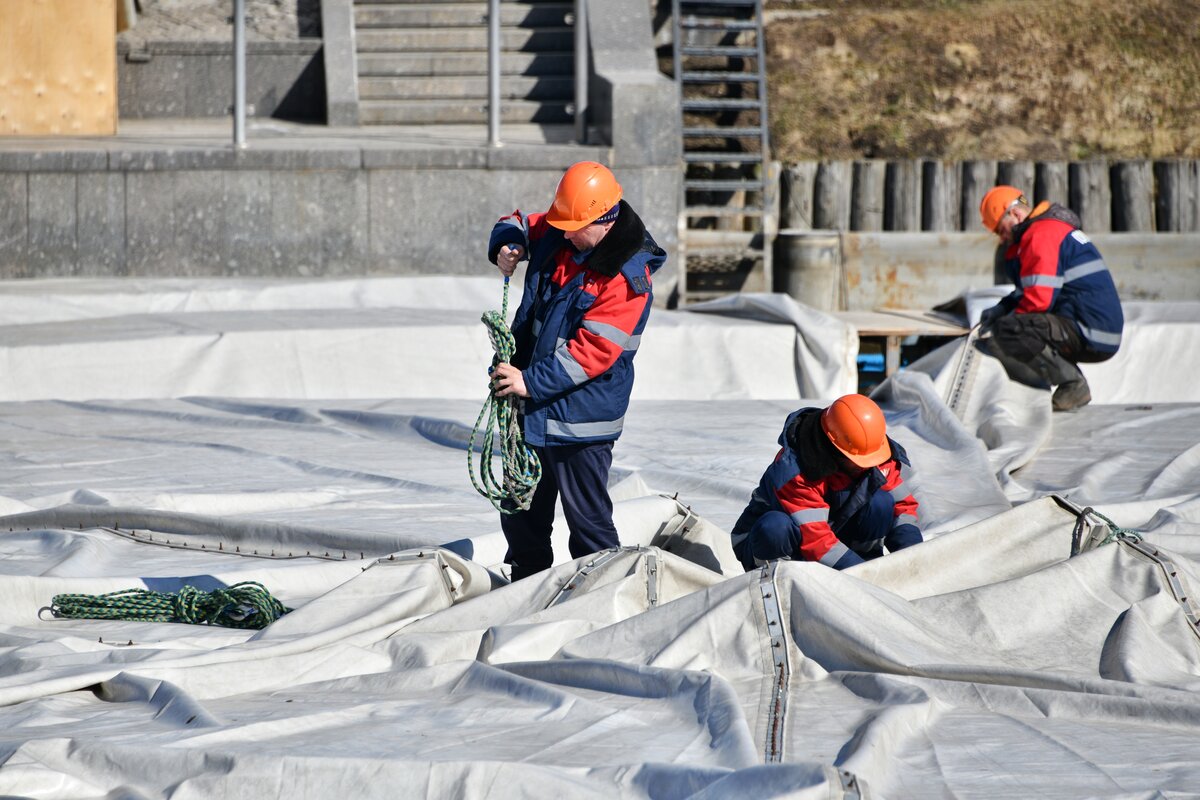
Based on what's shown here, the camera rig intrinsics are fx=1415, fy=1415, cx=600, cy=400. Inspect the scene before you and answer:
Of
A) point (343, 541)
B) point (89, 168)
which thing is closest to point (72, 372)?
point (89, 168)

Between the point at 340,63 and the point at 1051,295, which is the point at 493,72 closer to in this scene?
the point at 340,63

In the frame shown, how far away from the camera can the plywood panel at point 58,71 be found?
1148 cm

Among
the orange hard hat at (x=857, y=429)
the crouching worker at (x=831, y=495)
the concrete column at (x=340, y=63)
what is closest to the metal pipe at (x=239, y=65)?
the concrete column at (x=340, y=63)

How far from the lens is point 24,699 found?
3.54m

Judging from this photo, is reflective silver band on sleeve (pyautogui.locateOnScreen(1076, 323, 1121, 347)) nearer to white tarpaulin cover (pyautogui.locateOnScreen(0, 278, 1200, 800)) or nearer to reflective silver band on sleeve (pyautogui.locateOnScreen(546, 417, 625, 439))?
white tarpaulin cover (pyautogui.locateOnScreen(0, 278, 1200, 800))

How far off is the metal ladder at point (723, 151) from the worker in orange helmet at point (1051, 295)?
355 centimetres

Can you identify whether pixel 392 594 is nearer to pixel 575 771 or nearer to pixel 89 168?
pixel 575 771

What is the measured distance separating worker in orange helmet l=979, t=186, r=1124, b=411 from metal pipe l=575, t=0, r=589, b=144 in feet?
13.5

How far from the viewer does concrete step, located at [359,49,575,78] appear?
12.6m

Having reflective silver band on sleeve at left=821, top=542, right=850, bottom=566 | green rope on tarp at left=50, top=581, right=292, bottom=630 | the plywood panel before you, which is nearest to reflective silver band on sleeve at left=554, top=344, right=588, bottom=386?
reflective silver band on sleeve at left=821, top=542, right=850, bottom=566

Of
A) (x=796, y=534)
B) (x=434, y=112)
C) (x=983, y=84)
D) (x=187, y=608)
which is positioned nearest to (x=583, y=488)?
(x=796, y=534)

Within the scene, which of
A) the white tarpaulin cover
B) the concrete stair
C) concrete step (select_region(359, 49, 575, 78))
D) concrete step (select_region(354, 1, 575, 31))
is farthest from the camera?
concrete step (select_region(354, 1, 575, 31))

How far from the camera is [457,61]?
42.1 feet

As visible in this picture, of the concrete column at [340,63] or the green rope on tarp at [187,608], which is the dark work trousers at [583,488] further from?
the concrete column at [340,63]
